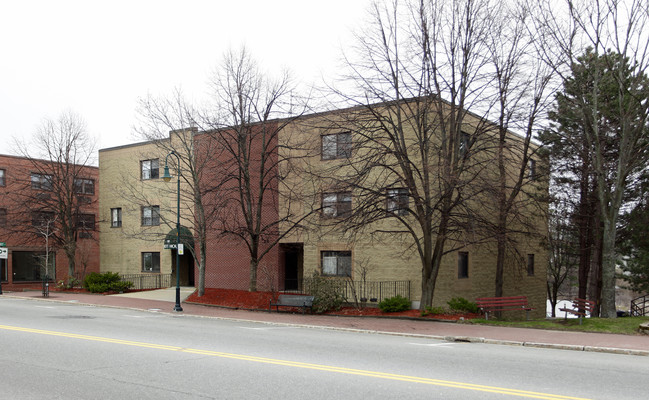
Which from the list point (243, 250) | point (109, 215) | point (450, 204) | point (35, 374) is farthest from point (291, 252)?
point (35, 374)

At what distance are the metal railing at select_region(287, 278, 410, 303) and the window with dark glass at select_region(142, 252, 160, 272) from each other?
50.9ft

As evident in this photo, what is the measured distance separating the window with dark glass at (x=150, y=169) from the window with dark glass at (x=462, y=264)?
20895 mm

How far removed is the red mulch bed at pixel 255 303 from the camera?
66.5 ft

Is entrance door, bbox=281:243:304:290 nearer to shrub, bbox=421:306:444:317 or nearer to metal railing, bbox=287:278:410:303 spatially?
metal railing, bbox=287:278:410:303

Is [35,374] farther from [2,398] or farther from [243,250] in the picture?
[243,250]

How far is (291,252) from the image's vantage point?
29922 millimetres

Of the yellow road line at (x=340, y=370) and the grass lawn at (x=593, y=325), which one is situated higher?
the yellow road line at (x=340, y=370)

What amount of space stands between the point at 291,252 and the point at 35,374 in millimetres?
21006

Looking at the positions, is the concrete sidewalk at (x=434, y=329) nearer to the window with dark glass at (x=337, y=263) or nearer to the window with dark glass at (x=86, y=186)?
the window with dark glass at (x=337, y=263)

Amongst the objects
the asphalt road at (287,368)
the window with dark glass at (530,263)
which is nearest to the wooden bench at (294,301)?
the asphalt road at (287,368)

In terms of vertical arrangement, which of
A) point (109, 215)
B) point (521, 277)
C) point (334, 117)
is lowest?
point (521, 277)

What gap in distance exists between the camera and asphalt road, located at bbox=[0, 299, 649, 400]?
309 inches

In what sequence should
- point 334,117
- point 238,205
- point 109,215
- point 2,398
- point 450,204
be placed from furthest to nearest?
point 109,215 < point 238,205 < point 334,117 < point 450,204 < point 2,398

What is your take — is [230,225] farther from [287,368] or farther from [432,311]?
[287,368]
